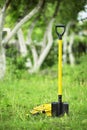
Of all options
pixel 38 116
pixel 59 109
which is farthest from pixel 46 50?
pixel 38 116

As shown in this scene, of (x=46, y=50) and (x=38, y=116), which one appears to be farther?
(x=46, y=50)

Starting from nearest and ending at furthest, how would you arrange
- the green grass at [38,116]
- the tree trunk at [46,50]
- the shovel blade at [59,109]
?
the green grass at [38,116]
the shovel blade at [59,109]
the tree trunk at [46,50]

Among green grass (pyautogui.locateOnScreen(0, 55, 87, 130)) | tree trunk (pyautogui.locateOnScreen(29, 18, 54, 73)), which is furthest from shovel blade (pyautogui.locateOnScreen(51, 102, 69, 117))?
tree trunk (pyautogui.locateOnScreen(29, 18, 54, 73))

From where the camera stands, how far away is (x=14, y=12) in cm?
1922

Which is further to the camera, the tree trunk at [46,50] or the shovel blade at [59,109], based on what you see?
Result: the tree trunk at [46,50]

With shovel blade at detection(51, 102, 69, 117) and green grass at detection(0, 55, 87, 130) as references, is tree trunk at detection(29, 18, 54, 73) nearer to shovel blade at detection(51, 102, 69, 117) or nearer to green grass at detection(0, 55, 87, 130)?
green grass at detection(0, 55, 87, 130)

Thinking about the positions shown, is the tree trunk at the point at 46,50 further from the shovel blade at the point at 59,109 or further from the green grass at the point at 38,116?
the shovel blade at the point at 59,109

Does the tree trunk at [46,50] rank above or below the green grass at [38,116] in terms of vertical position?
above

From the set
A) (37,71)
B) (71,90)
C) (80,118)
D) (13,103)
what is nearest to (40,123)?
(80,118)

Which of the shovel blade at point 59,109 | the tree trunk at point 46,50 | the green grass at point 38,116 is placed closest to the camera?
the green grass at point 38,116

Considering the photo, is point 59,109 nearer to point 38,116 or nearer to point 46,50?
point 38,116

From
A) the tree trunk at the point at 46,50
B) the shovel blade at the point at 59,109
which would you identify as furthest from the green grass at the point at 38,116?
the tree trunk at the point at 46,50

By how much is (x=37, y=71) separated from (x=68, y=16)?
15.0 ft

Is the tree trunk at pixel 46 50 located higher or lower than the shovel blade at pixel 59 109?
higher
